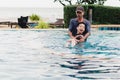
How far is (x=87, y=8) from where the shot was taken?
33.1m

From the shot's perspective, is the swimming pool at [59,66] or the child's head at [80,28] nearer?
the swimming pool at [59,66]

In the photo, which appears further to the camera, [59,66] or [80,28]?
[80,28]

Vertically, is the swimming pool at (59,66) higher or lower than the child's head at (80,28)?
lower

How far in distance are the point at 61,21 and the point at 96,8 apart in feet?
23.5

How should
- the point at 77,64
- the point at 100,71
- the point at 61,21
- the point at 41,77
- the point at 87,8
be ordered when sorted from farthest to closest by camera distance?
the point at 61,21, the point at 87,8, the point at 77,64, the point at 100,71, the point at 41,77

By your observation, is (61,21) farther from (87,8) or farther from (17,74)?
(17,74)

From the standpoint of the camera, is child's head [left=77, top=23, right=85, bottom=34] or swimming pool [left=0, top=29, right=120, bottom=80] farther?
child's head [left=77, top=23, right=85, bottom=34]

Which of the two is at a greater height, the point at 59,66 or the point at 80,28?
the point at 80,28

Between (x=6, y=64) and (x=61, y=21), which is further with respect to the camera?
(x=61, y=21)

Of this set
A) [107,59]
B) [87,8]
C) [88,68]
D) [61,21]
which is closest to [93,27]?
[87,8]

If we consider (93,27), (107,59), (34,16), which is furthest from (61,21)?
(107,59)

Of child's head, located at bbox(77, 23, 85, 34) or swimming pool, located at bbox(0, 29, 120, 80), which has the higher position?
child's head, located at bbox(77, 23, 85, 34)

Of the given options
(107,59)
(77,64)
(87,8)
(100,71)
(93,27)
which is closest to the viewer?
(100,71)

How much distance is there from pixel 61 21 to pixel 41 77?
103 feet
